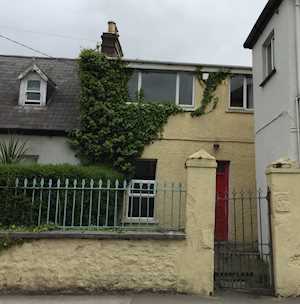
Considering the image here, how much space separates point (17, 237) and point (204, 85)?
9.12 meters

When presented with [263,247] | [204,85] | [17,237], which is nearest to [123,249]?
[17,237]

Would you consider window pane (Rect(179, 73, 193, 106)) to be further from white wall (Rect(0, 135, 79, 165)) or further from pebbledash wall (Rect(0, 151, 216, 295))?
pebbledash wall (Rect(0, 151, 216, 295))

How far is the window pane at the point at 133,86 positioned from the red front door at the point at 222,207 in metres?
3.71

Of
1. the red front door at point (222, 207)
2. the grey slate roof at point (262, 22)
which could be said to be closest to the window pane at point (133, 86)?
the red front door at point (222, 207)

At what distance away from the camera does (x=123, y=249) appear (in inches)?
289

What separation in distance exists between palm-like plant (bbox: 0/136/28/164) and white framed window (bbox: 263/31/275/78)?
7.68 m

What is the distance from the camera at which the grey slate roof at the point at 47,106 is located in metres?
13.9

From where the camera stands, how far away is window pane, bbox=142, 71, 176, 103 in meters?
14.5

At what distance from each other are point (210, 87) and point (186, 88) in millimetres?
824

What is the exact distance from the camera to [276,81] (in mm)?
9883

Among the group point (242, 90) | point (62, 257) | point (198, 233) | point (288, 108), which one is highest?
point (242, 90)

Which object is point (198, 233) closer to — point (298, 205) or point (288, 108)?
point (298, 205)

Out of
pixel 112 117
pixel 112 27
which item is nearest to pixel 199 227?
pixel 112 117

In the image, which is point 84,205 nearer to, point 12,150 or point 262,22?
point 12,150
